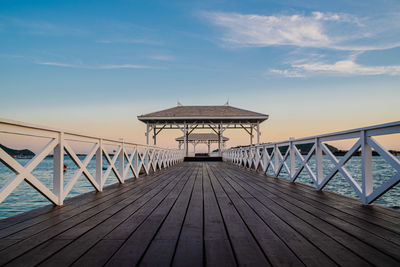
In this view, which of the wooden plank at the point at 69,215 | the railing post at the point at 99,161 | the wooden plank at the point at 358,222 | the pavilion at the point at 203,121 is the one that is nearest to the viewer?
the wooden plank at the point at 358,222

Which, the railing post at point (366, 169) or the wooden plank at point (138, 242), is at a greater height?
the railing post at point (366, 169)

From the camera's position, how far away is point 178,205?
2.83 meters

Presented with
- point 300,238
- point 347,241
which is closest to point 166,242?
point 300,238

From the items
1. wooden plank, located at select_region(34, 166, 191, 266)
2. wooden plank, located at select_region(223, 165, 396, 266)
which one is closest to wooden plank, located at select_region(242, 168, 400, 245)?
wooden plank, located at select_region(223, 165, 396, 266)

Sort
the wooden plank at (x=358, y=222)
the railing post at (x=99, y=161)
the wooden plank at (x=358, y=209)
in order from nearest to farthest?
the wooden plank at (x=358, y=222), the wooden plank at (x=358, y=209), the railing post at (x=99, y=161)

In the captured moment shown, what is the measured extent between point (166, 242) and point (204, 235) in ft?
0.98

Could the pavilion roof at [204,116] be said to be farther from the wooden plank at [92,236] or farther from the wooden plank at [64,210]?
the wooden plank at [92,236]

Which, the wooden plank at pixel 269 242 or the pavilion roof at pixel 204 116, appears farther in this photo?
the pavilion roof at pixel 204 116

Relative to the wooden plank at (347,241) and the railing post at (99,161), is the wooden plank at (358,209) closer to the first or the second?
the wooden plank at (347,241)

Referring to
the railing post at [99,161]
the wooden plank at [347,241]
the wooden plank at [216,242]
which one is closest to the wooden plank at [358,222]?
the wooden plank at [347,241]

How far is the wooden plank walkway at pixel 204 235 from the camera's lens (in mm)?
1303

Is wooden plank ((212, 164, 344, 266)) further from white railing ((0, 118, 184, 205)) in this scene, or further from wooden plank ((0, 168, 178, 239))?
white railing ((0, 118, 184, 205))

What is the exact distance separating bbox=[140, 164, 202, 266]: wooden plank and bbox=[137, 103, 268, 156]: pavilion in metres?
15.2

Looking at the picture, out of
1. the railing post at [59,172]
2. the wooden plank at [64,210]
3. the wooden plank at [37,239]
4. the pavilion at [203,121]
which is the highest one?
the pavilion at [203,121]
